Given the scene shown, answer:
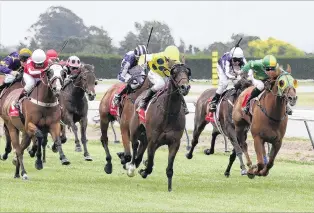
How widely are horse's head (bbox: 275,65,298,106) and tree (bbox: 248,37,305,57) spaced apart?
38949 millimetres

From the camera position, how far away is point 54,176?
14484 mm

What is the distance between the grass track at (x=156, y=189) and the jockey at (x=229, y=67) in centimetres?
124

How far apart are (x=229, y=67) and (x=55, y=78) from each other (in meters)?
3.39

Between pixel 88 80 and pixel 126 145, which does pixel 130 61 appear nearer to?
pixel 88 80

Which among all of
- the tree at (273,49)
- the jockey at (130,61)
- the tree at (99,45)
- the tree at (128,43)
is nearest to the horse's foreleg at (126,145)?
the jockey at (130,61)

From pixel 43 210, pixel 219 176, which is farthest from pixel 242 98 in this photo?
pixel 43 210

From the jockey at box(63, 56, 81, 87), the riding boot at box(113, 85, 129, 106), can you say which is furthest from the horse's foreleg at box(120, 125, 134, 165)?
the jockey at box(63, 56, 81, 87)

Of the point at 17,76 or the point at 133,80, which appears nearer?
the point at 133,80

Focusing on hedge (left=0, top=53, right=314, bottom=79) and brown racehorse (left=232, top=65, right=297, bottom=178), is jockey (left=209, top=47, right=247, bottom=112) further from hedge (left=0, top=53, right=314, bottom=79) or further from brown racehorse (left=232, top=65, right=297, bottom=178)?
hedge (left=0, top=53, right=314, bottom=79)

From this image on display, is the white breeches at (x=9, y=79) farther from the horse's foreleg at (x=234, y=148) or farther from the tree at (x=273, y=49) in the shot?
the tree at (x=273, y=49)

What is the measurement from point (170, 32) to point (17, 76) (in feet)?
181

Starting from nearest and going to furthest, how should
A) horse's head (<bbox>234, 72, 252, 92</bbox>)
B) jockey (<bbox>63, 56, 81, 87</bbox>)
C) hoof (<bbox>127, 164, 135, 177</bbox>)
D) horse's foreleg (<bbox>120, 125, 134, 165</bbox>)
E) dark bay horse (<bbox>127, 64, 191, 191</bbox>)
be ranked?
dark bay horse (<bbox>127, 64, 191, 191</bbox>) → hoof (<bbox>127, 164, 135, 177</bbox>) → horse's foreleg (<bbox>120, 125, 134, 165</bbox>) → horse's head (<bbox>234, 72, 252, 92</bbox>) → jockey (<bbox>63, 56, 81, 87</bbox>)

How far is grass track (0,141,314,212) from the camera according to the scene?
35.8ft

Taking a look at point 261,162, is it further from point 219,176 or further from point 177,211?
point 177,211
